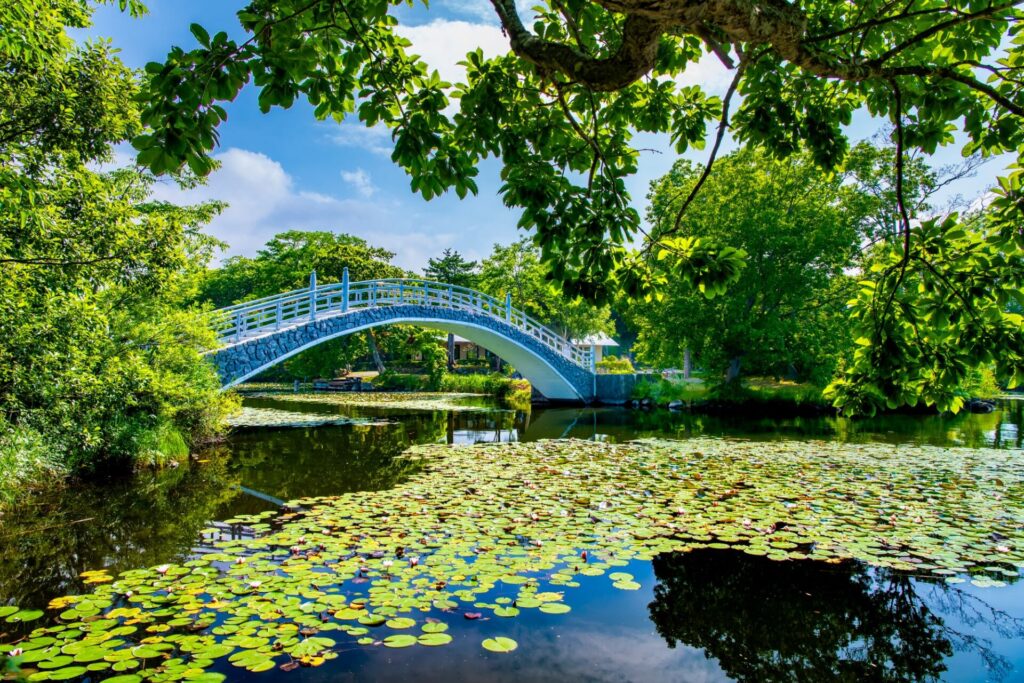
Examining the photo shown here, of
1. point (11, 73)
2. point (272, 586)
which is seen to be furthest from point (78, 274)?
point (272, 586)

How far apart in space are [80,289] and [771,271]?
15.5 meters

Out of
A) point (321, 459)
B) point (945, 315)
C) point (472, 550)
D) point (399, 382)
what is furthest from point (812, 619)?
point (399, 382)

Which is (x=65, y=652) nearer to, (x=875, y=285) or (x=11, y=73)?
(x=875, y=285)

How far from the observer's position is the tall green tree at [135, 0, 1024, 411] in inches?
75.5

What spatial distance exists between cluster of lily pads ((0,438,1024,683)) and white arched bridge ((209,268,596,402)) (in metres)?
6.37

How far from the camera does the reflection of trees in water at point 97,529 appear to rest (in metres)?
3.72

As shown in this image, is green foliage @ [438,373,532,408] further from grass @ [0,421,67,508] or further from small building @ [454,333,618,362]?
grass @ [0,421,67,508]

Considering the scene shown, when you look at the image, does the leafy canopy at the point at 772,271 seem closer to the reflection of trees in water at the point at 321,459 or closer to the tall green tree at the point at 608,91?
the reflection of trees in water at the point at 321,459

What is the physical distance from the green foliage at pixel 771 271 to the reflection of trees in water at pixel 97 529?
40.0 ft

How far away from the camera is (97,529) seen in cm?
472

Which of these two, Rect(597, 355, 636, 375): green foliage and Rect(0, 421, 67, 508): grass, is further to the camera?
Rect(597, 355, 636, 375): green foliage

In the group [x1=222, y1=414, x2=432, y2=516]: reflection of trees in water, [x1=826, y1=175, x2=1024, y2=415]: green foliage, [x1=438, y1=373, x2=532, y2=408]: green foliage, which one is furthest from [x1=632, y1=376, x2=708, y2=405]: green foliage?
[x1=826, y1=175, x2=1024, y2=415]: green foliage

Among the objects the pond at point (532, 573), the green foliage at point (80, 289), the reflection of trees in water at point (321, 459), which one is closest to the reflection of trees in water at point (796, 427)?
the reflection of trees in water at point (321, 459)

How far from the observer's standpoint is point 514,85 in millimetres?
3277
